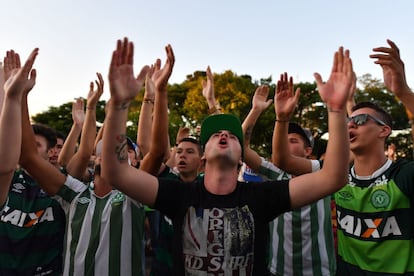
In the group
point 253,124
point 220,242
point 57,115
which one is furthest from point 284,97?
point 57,115

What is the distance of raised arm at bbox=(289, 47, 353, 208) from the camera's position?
8.67 feet

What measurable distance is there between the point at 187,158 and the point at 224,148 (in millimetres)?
2251

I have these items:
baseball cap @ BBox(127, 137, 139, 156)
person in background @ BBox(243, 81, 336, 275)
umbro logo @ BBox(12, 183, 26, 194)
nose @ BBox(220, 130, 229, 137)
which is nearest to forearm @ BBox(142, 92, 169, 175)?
baseball cap @ BBox(127, 137, 139, 156)

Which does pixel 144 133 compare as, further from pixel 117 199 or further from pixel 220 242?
pixel 220 242

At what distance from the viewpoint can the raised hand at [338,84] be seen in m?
2.68

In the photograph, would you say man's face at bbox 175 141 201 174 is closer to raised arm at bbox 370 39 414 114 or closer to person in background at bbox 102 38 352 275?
person in background at bbox 102 38 352 275

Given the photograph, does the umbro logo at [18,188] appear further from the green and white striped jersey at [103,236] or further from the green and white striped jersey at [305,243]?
the green and white striped jersey at [305,243]

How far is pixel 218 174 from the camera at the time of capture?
2938 mm

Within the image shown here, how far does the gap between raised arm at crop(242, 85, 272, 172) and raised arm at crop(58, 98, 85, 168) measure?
2291 millimetres

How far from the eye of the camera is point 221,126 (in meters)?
3.13

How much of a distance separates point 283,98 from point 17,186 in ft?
8.69

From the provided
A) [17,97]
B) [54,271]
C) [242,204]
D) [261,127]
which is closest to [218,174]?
[242,204]

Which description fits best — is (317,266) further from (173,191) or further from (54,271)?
(54,271)

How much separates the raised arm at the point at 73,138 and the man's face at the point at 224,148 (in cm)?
271
